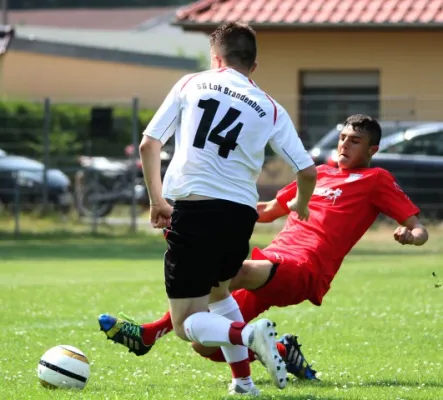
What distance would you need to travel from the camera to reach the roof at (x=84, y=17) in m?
84.2

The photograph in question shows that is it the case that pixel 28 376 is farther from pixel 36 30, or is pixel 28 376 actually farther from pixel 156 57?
pixel 36 30

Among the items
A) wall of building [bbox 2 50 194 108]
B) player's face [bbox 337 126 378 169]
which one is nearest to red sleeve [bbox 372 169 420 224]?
player's face [bbox 337 126 378 169]

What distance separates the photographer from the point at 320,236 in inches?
304

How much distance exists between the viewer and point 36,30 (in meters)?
63.2

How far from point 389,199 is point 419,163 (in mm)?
15673

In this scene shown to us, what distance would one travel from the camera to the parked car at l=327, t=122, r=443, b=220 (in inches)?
910

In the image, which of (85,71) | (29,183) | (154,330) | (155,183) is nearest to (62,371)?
(154,330)

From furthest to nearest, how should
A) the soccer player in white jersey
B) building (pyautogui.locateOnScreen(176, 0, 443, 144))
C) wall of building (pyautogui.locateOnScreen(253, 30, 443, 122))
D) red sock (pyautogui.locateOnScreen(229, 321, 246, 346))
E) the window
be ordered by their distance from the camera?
wall of building (pyautogui.locateOnScreen(253, 30, 443, 122))
building (pyautogui.locateOnScreen(176, 0, 443, 144))
the window
the soccer player in white jersey
red sock (pyautogui.locateOnScreen(229, 321, 246, 346))

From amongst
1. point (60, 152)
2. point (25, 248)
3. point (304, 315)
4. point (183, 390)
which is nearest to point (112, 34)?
point (60, 152)

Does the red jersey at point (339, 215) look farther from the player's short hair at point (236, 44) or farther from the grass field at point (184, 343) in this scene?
the player's short hair at point (236, 44)

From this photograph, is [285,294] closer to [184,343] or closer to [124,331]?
[124,331]

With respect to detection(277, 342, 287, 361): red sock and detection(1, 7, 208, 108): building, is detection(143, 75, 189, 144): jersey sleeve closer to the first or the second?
detection(277, 342, 287, 361): red sock

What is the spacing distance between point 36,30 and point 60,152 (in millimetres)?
37717

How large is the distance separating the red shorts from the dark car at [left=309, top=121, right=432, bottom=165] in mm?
14876
